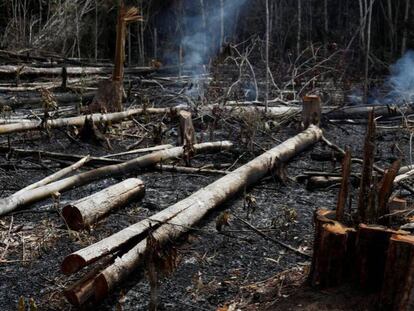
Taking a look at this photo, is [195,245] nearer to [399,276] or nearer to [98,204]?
[98,204]

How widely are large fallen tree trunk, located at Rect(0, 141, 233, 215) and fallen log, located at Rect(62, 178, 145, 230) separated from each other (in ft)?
2.09

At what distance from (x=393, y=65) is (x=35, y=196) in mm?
11664

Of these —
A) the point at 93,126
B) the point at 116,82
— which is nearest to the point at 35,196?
the point at 93,126

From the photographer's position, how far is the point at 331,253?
2801 millimetres

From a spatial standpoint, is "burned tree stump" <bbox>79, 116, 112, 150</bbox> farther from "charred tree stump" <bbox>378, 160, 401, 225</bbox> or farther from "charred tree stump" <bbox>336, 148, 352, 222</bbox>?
"charred tree stump" <bbox>378, 160, 401, 225</bbox>

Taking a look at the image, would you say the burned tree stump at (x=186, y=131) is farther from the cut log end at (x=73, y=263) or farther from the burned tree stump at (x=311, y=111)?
the cut log end at (x=73, y=263)

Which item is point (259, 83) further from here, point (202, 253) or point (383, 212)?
point (383, 212)

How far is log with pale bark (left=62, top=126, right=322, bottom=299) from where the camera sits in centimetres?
308

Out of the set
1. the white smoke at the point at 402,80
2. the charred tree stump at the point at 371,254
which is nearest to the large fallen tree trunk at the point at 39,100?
the white smoke at the point at 402,80

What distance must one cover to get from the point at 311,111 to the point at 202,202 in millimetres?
4120

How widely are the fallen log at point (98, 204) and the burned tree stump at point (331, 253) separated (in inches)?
77.6

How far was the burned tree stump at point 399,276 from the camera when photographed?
2.51m

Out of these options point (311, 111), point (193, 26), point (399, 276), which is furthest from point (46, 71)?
point (399, 276)

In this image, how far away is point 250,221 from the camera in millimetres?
4582
